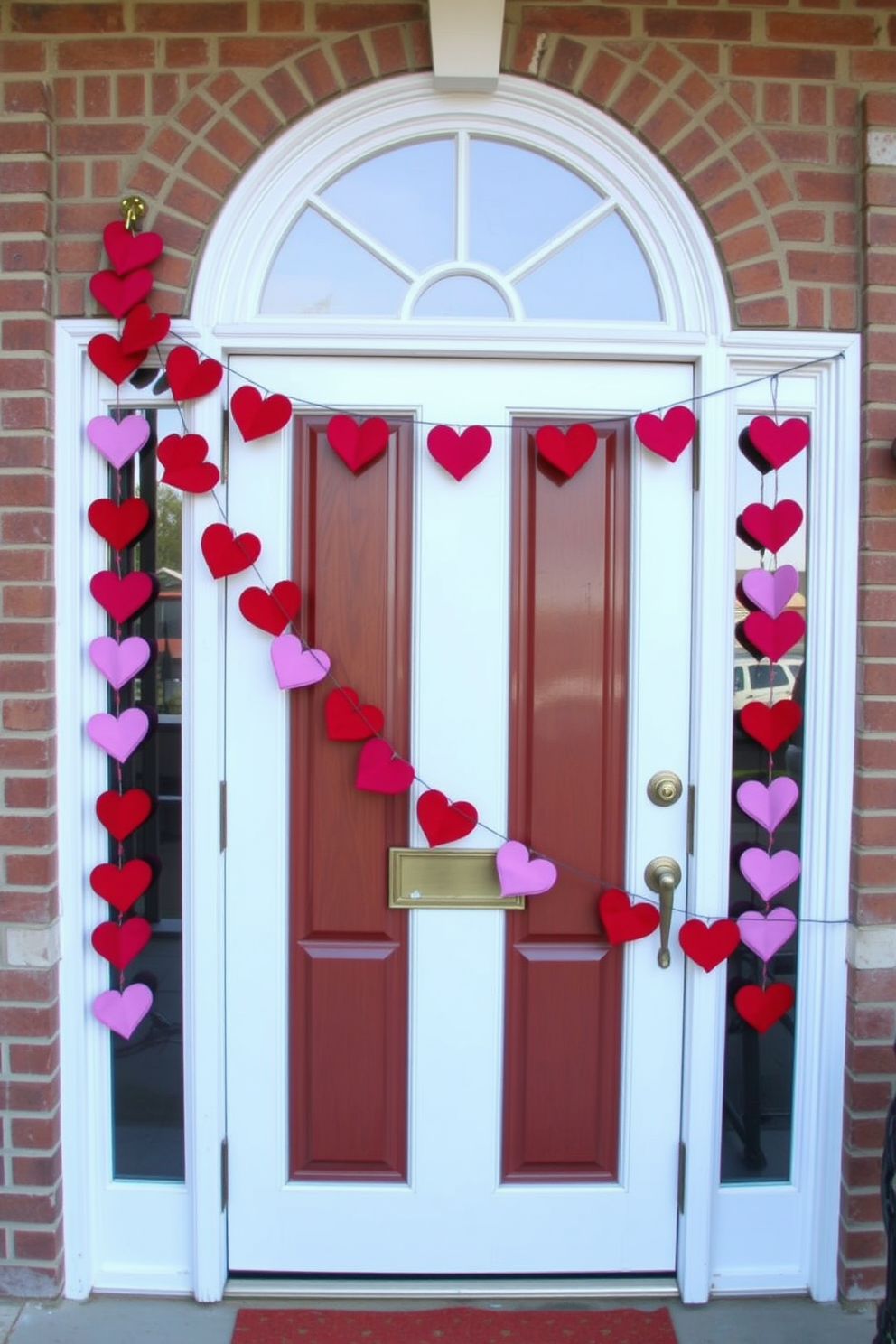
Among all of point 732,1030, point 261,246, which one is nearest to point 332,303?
point 261,246

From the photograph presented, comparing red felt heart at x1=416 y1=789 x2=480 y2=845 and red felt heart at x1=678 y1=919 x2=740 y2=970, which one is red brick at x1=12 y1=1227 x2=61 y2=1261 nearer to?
red felt heart at x1=416 y1=789 x2=480 y2=845

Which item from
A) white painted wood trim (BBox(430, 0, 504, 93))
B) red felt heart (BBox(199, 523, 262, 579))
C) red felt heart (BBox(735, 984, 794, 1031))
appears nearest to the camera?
white painted wood trim (BBox(430, 0, 504, 93))

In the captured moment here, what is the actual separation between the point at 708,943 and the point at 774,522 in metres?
0.98

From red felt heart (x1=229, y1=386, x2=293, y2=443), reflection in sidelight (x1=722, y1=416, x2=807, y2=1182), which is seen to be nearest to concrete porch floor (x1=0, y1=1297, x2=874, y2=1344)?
reflection in sidelight (x1=722, y1=416, x2=807, y2=1182)

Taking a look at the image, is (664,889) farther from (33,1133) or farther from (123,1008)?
(33,1133)

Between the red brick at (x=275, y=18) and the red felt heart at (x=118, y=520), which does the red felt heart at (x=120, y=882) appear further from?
the red brick at (x=275, y=18)

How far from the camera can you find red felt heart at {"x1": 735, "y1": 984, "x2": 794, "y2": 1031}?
7.59 ft

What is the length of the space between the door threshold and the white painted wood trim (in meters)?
2.76

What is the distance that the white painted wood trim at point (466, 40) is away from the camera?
2.09m

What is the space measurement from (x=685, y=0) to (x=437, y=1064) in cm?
A: 250

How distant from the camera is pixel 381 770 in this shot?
2.24 metres

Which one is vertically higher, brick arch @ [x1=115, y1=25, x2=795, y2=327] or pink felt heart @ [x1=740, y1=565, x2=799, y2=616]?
brick arch @ [x1=115, y1=25, x2=795, y2=327]

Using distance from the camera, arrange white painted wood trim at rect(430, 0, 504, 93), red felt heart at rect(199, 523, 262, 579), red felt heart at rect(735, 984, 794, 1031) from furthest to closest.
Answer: red felt heart at rect(735, 984, 794, 1031), red felt heart at rect(199, 523, 262, 579), white painted wood trim at rect(430, 0, 504, 93)

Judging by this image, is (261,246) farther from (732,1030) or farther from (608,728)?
(732,1030)
